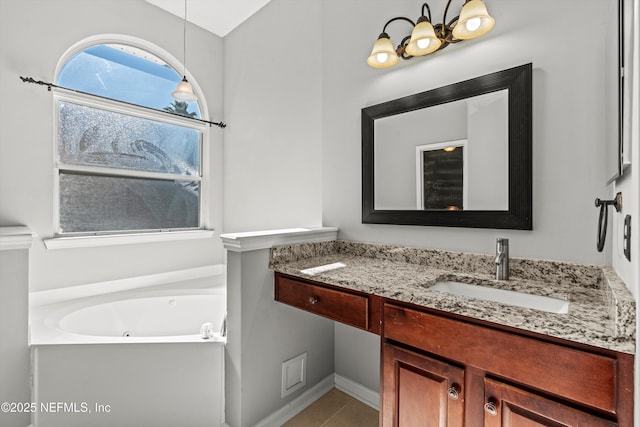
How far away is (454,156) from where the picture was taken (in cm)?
150

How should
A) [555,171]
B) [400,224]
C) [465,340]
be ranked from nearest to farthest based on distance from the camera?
[465,340]
[555,171]
[400,224]

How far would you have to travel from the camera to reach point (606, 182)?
44.2 inches

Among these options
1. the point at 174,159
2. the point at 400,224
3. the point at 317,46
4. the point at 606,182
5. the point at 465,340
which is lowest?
the point at 465,340

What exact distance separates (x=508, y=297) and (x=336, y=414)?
1.20 m

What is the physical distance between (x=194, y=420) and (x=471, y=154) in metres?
1.96

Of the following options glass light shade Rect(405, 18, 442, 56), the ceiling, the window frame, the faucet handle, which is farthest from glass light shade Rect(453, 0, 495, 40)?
the window frame

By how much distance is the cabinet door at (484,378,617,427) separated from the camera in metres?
0.76

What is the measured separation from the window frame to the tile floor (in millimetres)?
1877

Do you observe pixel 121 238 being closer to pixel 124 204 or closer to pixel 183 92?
pixel 124 204

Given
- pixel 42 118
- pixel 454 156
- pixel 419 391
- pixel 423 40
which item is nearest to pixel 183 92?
pixel 42 118

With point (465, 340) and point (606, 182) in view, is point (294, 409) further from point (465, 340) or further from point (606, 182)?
point (606, 182)

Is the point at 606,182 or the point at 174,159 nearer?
the point at 606,182

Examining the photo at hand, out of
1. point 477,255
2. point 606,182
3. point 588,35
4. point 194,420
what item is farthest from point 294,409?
point 588,35

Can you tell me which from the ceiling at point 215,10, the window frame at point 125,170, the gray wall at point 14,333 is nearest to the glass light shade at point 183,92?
the window frame at point 125,170
